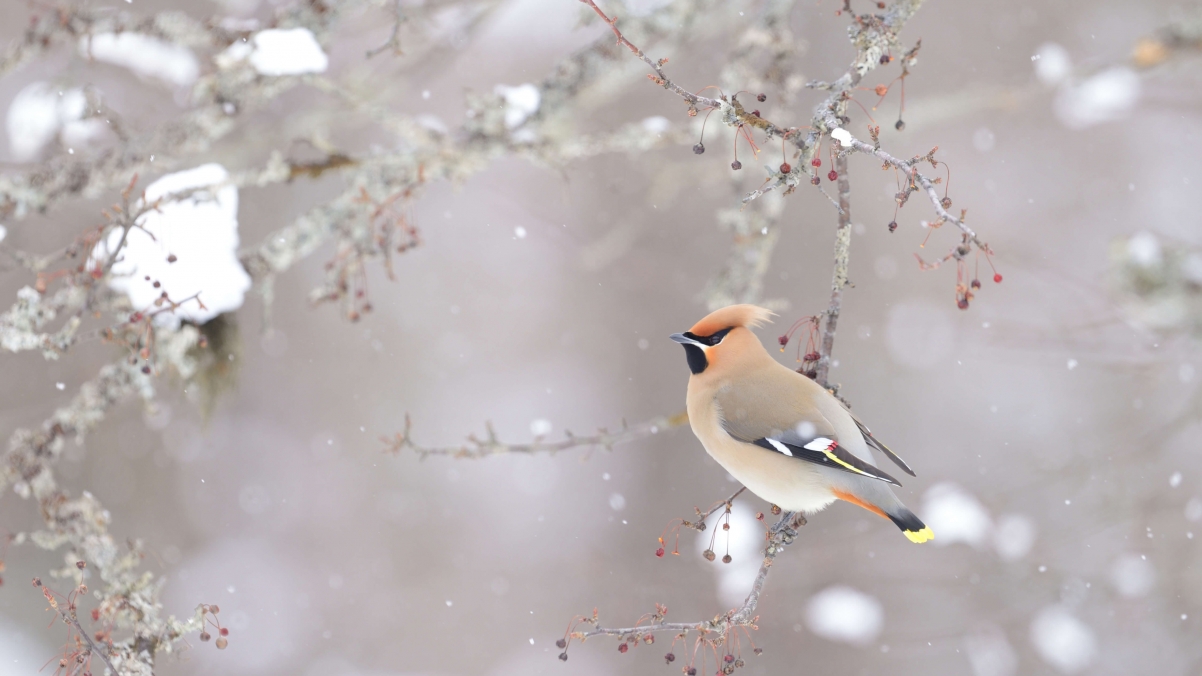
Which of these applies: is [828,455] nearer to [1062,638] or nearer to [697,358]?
[697,358]

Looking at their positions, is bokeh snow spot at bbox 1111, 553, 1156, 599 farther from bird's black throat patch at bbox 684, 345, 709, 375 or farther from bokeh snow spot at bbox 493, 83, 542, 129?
bokeh snow spot at bbox 493, 83, 542, 129

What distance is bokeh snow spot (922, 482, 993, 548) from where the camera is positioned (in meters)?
5.95

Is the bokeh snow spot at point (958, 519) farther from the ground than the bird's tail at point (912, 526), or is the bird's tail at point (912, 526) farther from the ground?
the bird's tail at point (912, 526)

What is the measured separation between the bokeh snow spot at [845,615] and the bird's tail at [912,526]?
16.4 ft

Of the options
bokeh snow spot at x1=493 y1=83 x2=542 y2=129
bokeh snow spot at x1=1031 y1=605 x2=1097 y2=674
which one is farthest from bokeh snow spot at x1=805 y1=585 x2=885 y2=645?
bokeh snow spot at x1=493 y1=83 x2=542 y2=129

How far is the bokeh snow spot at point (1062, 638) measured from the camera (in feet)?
21.0

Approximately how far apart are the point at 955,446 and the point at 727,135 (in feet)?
15.2

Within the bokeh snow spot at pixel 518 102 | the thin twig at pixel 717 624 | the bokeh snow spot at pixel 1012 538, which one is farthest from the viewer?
the bokeh snow spot at pixel 1012 538

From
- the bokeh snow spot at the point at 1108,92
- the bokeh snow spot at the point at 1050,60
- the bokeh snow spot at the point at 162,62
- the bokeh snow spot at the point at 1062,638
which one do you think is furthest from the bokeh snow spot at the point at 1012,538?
the bokeh snow spot at the point at 162,62

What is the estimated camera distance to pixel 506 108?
12.5 ft

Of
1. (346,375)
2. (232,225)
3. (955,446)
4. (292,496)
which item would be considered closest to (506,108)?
(232,225)

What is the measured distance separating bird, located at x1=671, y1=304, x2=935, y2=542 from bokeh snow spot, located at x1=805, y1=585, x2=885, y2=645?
4967mm

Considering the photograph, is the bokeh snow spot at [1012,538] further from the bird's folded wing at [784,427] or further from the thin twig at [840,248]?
the thin twig at [840,248]

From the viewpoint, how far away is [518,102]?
3.84 m
